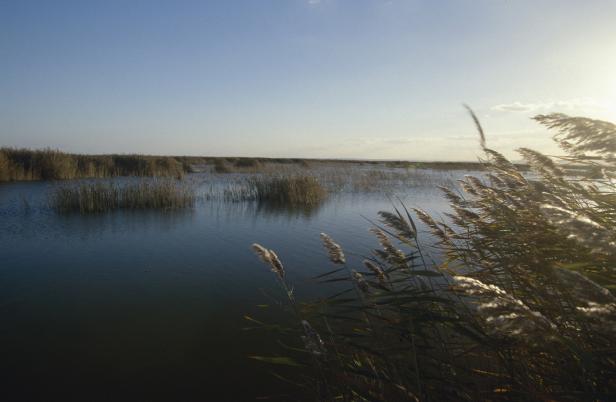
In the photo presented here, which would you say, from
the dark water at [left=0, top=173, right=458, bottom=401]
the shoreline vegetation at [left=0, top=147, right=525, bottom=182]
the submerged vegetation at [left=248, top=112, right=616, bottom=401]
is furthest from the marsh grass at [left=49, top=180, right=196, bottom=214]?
the submerged vegetation at [left=248, top=112, right=616, bottom=401]

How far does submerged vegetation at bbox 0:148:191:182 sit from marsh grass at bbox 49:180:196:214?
7513mm

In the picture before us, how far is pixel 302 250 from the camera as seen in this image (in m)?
8.76

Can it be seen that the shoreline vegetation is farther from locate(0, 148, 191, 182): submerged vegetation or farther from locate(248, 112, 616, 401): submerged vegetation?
locate(248, 112, 616, 401): submerged vegetation

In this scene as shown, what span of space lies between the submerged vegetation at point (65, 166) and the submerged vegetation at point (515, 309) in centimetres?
2166

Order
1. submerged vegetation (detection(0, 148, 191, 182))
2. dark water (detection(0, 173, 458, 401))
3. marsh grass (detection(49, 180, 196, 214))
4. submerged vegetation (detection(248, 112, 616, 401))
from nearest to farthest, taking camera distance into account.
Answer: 1. submerged vegetation (detection(248, 112, 616, 401))
2. dark water (detection(0, 173, 458, 401))
3. marsh grass (detection(49, 180, 196, 214))
4. submerged vegetation (detection(0, 148, 191, 182))

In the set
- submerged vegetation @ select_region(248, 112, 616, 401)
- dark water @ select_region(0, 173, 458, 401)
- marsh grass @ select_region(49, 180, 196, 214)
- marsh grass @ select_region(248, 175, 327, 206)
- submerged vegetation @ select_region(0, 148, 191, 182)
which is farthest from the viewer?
submerged vegetation @ select_region(0, 148, 191, 182)

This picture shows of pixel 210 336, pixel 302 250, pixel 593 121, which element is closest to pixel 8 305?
pixel 210 336

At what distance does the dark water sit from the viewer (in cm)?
382

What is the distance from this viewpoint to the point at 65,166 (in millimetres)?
24672

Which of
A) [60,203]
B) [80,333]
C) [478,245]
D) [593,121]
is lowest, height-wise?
[80,333]

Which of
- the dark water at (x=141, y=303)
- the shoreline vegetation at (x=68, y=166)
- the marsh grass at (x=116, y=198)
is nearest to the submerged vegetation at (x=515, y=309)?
the dark water at (x=141, y=303)

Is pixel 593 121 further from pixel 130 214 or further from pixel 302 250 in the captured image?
pixel 130 214

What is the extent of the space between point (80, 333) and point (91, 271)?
2.67 m

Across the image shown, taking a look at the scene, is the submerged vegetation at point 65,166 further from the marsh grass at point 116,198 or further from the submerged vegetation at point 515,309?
the submerged vegetation at point 515,309
